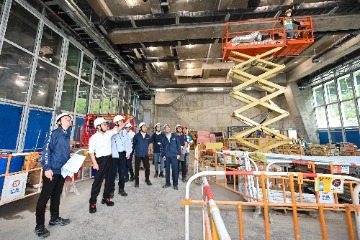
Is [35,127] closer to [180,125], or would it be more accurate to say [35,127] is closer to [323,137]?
[180,125]

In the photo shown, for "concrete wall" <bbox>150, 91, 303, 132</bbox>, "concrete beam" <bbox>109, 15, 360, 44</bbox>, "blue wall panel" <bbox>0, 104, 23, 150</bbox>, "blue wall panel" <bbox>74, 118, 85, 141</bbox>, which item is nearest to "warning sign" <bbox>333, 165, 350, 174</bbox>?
"concrete beam" <bbox>109, 15, 360, 44</bbox>

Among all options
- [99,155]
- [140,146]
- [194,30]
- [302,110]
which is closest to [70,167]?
[99,155]

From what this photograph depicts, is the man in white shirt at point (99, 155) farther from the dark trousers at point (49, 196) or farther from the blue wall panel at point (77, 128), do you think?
the blue wall panel at point (77, 128)

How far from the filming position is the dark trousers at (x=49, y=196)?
2.72 metres

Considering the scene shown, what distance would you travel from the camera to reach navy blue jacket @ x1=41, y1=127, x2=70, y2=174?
9.22 ft

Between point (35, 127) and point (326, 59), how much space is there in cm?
1758

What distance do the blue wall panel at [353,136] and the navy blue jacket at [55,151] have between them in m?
19.1

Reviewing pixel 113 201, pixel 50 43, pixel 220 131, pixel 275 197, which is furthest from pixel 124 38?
pixel 220 131

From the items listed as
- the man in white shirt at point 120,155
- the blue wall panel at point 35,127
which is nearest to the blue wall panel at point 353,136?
the man in white shirt at point 120,155

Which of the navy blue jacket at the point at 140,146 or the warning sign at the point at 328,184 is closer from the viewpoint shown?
the warning sign at the point at 328,184

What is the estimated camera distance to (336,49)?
1136 cm

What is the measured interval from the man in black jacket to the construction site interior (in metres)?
0.11

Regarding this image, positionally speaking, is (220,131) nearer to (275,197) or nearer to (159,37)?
(159,37)

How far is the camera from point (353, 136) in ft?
44.6
